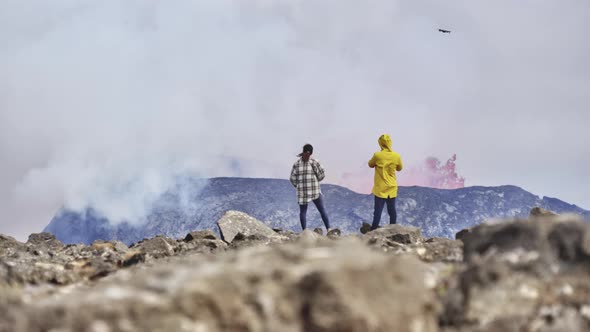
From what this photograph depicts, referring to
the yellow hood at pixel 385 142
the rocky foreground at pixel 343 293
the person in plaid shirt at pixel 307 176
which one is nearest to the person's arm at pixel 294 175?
the person in plaid shirt at pixel 307 176

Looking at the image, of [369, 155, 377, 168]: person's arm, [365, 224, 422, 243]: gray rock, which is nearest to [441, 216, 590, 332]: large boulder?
[365, 224, 422, 243]: gray rock

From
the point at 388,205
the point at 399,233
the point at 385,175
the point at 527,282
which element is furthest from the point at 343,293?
the point at 388,205

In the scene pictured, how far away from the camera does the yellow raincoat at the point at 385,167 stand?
2091 centimetres

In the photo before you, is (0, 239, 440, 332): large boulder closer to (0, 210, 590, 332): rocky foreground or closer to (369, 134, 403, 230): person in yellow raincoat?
(0, 210, 590, 332): rocky foreground

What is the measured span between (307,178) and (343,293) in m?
18.3

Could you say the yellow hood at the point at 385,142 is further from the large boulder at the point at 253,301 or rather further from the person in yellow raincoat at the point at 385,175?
the large boulder at the point at 253,301

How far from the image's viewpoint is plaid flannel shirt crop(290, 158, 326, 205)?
72.9 ft

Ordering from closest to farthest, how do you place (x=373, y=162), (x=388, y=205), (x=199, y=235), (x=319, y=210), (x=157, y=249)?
(x=157, y=249) < (x=199, y=235) < (x=373, y=162) < (x=388, y=205) < (x=319, y=210)

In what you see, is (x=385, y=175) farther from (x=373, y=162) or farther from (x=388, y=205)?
(x=388, y=205)

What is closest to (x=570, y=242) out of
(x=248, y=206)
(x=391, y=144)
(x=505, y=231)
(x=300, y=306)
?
(x=505, y=231)

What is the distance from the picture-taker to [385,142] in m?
20.9

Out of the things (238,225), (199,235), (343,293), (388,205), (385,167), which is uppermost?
(385,167)

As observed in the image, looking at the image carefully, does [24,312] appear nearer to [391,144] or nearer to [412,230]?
[412,230]

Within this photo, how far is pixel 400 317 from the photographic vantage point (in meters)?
4.10
